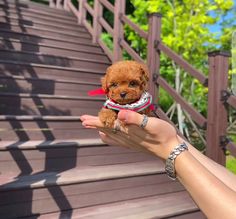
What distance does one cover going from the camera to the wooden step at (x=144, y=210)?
2254 millimetres

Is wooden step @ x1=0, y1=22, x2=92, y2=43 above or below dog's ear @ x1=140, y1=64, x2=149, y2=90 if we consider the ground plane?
above

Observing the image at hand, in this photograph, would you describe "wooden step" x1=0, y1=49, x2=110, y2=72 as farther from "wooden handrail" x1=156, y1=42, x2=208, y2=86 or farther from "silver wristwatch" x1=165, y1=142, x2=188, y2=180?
"silver wristwatch" x1=165, y1=142, x2=188, y2=180

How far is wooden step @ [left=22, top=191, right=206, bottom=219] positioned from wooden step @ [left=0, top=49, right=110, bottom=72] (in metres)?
2.58

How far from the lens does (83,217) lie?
2.21 meters

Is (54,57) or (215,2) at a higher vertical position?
(215,2)

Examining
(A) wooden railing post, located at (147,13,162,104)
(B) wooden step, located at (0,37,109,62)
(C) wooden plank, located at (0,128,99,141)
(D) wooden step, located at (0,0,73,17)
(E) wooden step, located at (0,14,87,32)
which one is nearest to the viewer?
(C) wooden plank, located at (0,128,99,141)

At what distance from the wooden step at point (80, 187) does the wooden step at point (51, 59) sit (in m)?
2.18

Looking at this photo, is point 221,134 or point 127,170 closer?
point 127,170

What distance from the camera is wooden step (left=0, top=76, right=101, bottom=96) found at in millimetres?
Answer: 3512

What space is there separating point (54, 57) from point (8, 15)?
174 cm

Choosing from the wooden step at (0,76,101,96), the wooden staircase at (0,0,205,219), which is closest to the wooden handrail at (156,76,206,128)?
the wooden staircase at (0,0,205,219)

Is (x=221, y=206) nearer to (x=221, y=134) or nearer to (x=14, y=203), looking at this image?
(x=14, y=203)

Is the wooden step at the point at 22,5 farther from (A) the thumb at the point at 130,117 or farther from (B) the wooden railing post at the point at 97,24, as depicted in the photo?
(A) the thumb at the point at 130,117

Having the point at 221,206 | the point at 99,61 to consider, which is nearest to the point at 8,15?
the point at 99,61
